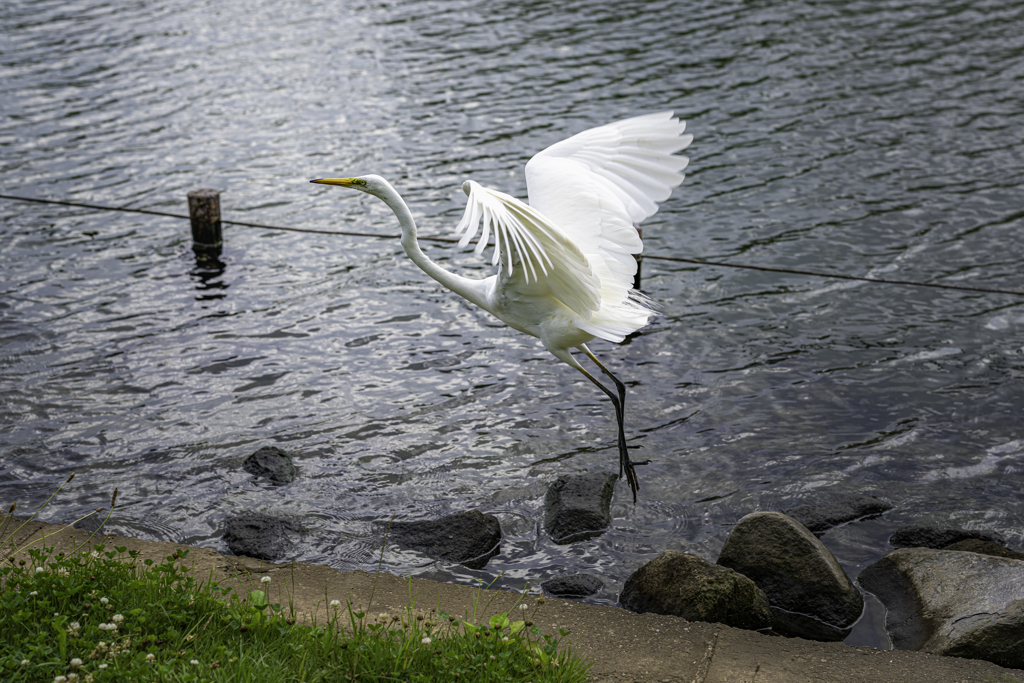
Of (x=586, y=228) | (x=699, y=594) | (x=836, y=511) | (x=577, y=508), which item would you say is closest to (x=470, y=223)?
(x=586, y=228)

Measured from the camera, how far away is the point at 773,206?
9.41m

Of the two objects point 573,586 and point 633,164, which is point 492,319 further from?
point 573,586

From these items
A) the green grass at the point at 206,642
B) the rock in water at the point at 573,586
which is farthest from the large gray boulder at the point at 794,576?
the green grass at the point at 206,642

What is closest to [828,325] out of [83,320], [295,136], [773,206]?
[773,206]

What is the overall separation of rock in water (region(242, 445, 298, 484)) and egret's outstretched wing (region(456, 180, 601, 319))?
232cm

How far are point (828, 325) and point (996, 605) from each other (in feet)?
12.1

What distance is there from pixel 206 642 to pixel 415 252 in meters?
2.06

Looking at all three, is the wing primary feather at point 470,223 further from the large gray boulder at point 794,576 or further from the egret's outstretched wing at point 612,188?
the large gray boulder at point 794,576

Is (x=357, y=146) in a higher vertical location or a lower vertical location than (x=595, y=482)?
higher

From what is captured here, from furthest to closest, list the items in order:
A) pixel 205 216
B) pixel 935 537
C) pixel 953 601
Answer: pixel 205 216, pixel 935 537, pixel 953 601

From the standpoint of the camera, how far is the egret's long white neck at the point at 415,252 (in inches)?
169

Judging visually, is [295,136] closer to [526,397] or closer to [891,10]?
[526,397]

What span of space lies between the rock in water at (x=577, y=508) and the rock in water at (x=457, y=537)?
348 millimetres

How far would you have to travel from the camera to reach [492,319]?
26.3ft
